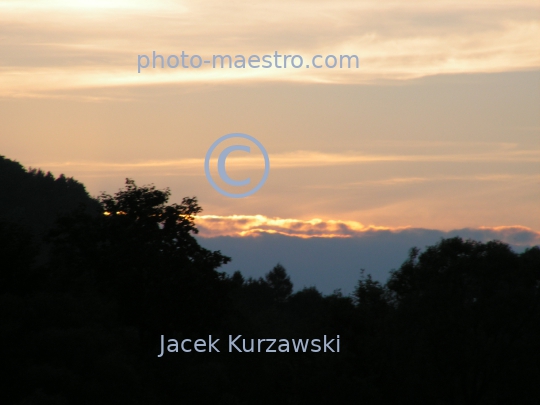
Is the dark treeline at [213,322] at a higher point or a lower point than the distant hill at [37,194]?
lower

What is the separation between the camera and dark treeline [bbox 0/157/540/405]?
107 feet

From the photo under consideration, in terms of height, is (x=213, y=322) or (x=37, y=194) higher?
(x=37, y=194)

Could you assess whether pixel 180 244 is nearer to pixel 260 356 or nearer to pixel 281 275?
pixel 260 356

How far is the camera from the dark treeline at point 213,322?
107 ft

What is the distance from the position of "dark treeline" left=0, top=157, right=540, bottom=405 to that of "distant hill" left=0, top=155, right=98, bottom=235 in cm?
6627

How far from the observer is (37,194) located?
397ft

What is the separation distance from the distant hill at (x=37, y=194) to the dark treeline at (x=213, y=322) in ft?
217

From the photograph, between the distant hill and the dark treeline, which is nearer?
the dark treeline

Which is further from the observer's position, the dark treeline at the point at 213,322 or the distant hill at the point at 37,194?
the distant hill at the point at 37,194

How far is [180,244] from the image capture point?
45719 millimetres

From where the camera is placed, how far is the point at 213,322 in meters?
43.8

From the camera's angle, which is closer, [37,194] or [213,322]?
[213,322]

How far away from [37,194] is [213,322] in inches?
3274

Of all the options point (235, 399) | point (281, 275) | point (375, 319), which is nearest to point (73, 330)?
point (235, 399)
